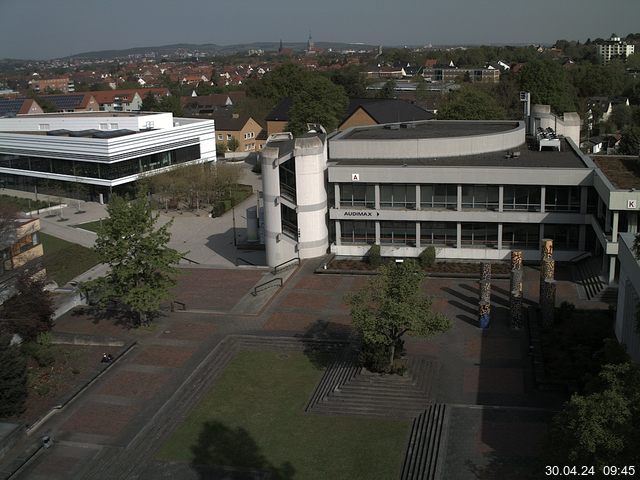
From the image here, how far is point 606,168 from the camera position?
136ft

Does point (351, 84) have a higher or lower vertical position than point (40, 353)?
higher

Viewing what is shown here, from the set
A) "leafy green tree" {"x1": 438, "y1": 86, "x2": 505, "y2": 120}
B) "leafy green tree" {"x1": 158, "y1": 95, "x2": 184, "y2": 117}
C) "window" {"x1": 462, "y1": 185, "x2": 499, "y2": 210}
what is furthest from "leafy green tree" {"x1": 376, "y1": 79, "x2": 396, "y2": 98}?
"window" {"x1": 462, "y1": 185, "x2": 499, "y2": 210}

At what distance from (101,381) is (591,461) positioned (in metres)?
19.4

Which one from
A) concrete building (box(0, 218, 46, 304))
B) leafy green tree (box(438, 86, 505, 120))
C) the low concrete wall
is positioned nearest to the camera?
the low concrete wall

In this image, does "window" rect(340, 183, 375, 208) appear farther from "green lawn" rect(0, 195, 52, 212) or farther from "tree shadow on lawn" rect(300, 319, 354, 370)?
"green lawn" rect(0, 195, 52, 212)

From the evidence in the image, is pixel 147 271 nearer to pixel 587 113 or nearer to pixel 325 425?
pixel 325 425

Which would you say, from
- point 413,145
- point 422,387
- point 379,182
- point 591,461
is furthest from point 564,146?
point 591,461

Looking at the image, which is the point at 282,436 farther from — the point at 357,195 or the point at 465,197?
the point at 465,197

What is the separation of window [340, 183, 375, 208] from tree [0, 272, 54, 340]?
17.7m

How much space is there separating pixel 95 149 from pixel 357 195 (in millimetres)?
32019

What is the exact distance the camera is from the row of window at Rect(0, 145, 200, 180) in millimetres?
65625

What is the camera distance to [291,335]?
31938mm

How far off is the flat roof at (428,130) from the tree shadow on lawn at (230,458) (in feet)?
83.5

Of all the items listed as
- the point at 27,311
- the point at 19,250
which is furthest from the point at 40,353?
the point at 19,250
